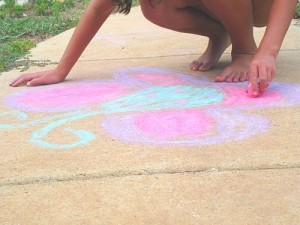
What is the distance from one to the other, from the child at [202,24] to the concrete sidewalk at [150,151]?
9cm

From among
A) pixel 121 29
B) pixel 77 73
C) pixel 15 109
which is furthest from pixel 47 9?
pixel 15 109

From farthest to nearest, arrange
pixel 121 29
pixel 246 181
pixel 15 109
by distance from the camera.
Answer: pixel 121 29 → pixel 15 109 → pixel 246 181

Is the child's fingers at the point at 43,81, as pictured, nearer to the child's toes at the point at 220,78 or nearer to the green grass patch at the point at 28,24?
the green grass patch at the point at 28,24

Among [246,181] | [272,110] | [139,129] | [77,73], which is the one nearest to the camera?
[246,181]

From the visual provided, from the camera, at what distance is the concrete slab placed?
121cm

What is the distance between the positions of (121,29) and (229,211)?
135 inches

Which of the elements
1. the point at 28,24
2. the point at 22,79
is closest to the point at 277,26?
the point at 22,79

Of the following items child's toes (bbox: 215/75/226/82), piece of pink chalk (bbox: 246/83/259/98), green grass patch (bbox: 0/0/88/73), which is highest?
piece of pink chalk (bbox: 246/83/259/98)

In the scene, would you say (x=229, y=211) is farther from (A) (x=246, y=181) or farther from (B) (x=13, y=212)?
(B) (x=13, y=212)

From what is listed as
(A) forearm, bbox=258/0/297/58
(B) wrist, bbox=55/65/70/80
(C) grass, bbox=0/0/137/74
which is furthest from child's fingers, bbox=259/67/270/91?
(C) grass, bbox=0/0/137/74

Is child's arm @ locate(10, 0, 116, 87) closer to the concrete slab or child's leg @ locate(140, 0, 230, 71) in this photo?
child's leg @ locate(140, 0, 230, 71)

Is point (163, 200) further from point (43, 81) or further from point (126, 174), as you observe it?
point (43, 81)

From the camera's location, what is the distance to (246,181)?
1.38 meters

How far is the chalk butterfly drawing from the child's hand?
47 millimetres
